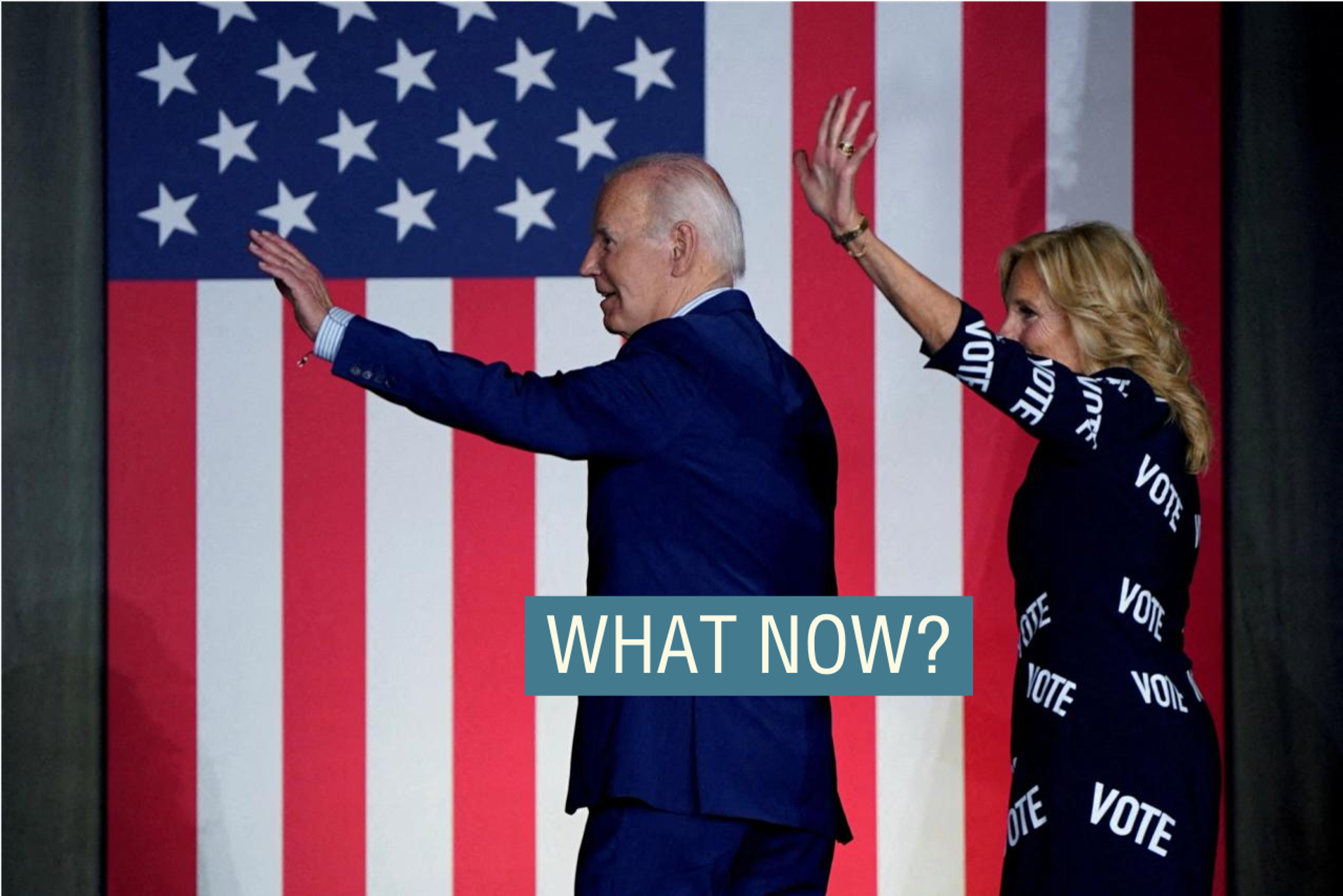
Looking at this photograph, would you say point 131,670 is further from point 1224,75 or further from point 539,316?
point 1224,75

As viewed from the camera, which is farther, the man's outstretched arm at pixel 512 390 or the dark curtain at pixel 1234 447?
the dark curtain at pixel 1234 447

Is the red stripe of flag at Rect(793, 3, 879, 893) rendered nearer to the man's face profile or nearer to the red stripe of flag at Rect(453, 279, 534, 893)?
the red stripe of flag at Rect(453, 279, 534, 893)

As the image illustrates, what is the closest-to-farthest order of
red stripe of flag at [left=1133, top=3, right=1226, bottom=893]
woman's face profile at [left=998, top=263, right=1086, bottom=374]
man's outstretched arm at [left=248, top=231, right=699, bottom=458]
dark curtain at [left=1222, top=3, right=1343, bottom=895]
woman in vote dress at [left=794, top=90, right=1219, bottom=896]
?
man's outstretched arm at [left=248, top=231, right=699, bottom=458]
woman in vote dress at [left=794, top=90, right=1219, bottom=896]
woman's face profile at [left=998, top=263, right=1086, bottom=374]
dark curtain at [left=1222, top=3, right=1343, bottom=895]
red stripe of flag at [left=1133, top=3, right=1226, bottom=893]

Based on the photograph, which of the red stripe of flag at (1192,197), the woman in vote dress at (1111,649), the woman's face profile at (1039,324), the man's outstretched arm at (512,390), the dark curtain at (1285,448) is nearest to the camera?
the man's outstretched arm at (512,390)

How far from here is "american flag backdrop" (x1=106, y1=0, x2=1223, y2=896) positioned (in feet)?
10.7

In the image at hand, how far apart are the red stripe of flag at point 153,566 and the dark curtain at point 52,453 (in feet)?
0.12

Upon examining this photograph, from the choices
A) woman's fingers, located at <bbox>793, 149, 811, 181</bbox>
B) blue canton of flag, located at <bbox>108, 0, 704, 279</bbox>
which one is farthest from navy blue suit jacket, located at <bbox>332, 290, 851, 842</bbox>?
blue canton of flag, located at <bbox>108, 0, 704, 279</bbox>

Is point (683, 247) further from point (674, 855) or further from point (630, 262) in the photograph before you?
point (674, 855)

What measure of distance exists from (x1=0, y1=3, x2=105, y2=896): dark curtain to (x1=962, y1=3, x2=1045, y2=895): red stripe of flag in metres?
1.82

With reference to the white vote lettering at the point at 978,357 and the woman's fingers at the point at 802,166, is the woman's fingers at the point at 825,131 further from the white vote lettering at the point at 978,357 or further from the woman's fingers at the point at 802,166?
the white vote lettering at the point at 978,357

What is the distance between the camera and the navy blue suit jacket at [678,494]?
6.07ft

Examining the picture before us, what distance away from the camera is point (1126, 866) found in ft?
6.53

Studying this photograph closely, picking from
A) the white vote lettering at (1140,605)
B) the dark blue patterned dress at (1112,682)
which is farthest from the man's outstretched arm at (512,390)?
the white vote lettering at (1140,605)

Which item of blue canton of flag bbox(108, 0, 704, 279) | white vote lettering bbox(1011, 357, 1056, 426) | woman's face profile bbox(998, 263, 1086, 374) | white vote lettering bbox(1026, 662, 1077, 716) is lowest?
white vote lettering bbox(1026, 662, 1077, 716)
